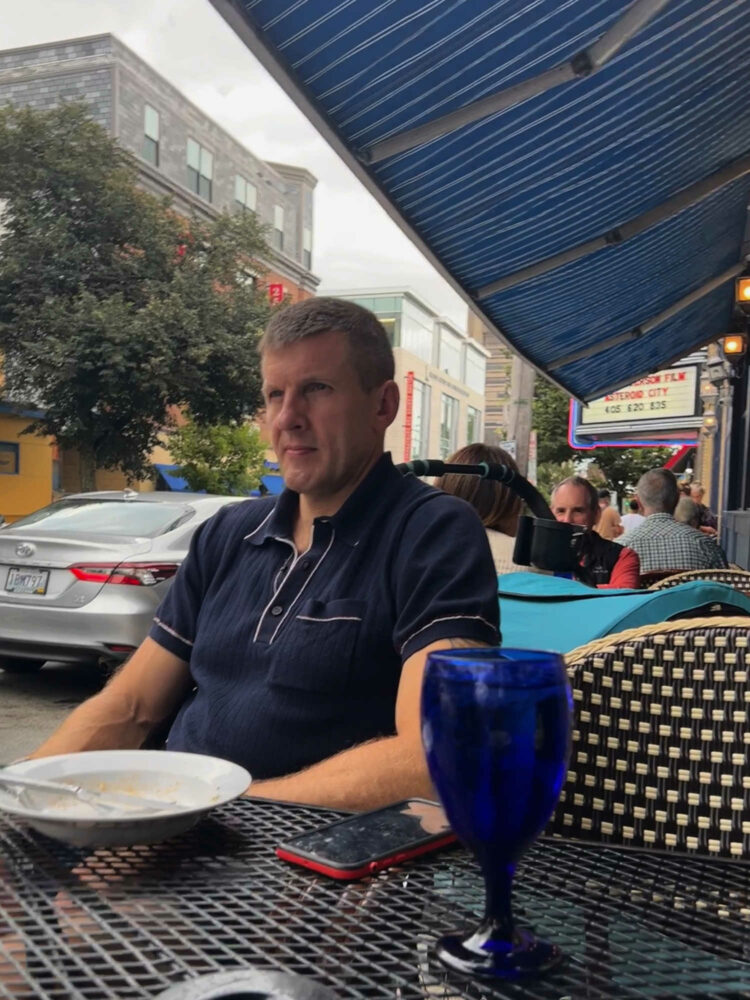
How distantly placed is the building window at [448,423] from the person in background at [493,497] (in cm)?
6040

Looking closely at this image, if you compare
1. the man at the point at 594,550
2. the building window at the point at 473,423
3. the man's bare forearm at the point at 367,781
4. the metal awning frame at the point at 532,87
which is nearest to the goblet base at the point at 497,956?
the man's bare forearm at the point at 367,781

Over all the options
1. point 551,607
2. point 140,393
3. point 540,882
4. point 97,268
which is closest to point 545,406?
point 140,393

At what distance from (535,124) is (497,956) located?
3.78 meters

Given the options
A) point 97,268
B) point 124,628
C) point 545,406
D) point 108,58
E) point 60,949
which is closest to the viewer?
point 60,949

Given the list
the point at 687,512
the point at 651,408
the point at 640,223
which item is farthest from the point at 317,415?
the point at 651,408

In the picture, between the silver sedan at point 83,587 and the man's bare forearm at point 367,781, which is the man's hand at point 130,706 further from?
the silver sedan at point 83,587

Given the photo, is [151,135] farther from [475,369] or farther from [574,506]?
[475,369]

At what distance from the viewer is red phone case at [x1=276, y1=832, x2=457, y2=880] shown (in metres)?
1.00

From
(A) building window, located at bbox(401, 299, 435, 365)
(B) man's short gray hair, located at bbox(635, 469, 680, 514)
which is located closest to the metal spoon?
(B) man's short gray hair, located at bbox(635, 469, 680, 514)

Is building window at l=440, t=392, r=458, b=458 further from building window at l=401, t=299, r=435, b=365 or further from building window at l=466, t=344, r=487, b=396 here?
building window at l=466, t=344, r=487, b=396

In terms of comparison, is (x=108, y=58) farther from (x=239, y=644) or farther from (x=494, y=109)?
(x=239, y=644)

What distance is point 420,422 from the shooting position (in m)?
59.7

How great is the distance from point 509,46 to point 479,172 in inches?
38.6

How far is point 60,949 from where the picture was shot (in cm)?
83
